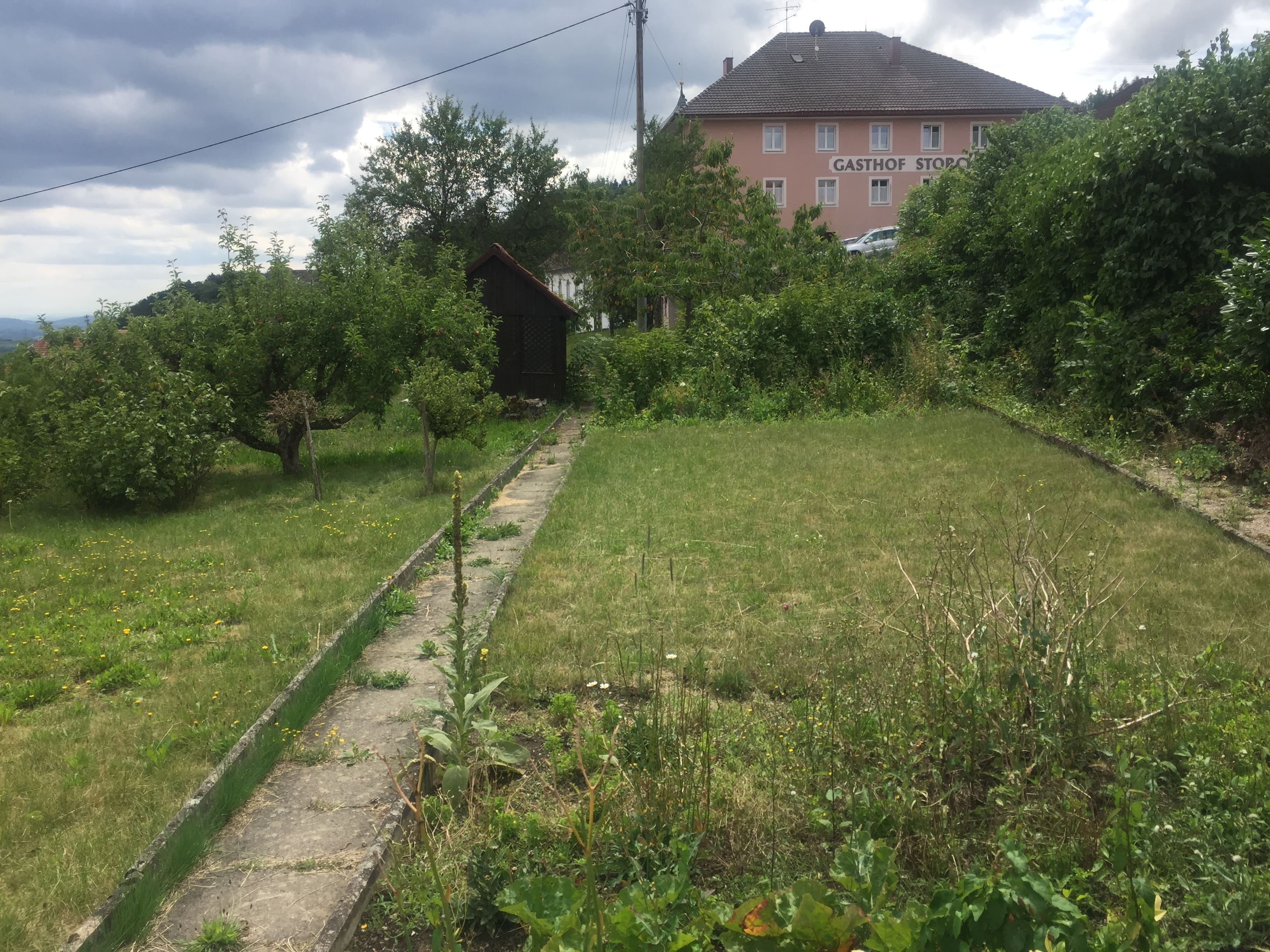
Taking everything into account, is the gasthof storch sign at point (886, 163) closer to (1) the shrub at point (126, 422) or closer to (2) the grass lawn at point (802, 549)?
(2) the grass lawn at point (802, 549)

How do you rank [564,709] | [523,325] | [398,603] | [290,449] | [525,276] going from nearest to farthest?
[564,709] → [398,603] → [290,449] → [525,276] → [523,325]

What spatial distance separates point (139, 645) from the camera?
5.97 meters

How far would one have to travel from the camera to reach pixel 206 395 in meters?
12.2

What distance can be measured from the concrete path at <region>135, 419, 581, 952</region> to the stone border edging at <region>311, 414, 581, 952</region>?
0.03 m

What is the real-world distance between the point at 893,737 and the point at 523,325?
18.1 meters

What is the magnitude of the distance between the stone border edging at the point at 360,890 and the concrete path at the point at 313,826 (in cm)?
3

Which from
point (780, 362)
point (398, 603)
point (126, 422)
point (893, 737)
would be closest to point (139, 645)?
point (398, 603)

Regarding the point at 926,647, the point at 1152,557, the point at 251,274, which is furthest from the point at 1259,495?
the point at 251,274

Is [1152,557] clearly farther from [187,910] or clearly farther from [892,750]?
[187,910]

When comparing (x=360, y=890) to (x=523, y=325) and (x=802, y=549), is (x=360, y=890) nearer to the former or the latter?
(x=802, y=549)

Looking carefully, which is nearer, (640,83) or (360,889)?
(360,889)

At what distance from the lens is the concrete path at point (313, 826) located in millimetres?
2982

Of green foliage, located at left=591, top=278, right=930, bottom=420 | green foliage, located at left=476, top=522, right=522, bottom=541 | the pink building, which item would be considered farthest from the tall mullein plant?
the pink building

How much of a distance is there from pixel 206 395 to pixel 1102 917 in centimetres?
1190
